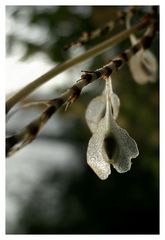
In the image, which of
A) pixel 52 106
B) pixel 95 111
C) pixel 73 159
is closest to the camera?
pixel 52 106

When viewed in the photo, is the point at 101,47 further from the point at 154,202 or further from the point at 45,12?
the point at 154,202

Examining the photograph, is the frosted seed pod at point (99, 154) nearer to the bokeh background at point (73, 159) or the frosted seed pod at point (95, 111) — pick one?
the frosted seed pod at point (95, 111)

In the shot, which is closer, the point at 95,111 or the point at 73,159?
the point at 95,111

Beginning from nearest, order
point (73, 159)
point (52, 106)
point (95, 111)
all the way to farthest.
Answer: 1. point (52, 106)
2. point (95, 111)
3. point (73, 159)

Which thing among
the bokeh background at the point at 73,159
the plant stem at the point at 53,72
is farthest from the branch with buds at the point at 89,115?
the bokeh background at the point at 73,159

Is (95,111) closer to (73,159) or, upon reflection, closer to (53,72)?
(53,72)

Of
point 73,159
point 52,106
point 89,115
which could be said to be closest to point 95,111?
point 89,115

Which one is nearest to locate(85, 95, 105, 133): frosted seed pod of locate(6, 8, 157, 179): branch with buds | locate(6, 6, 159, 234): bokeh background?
locate(6, 8, 157, 179): branch with buds

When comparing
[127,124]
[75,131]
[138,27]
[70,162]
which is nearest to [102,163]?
[138,27]
